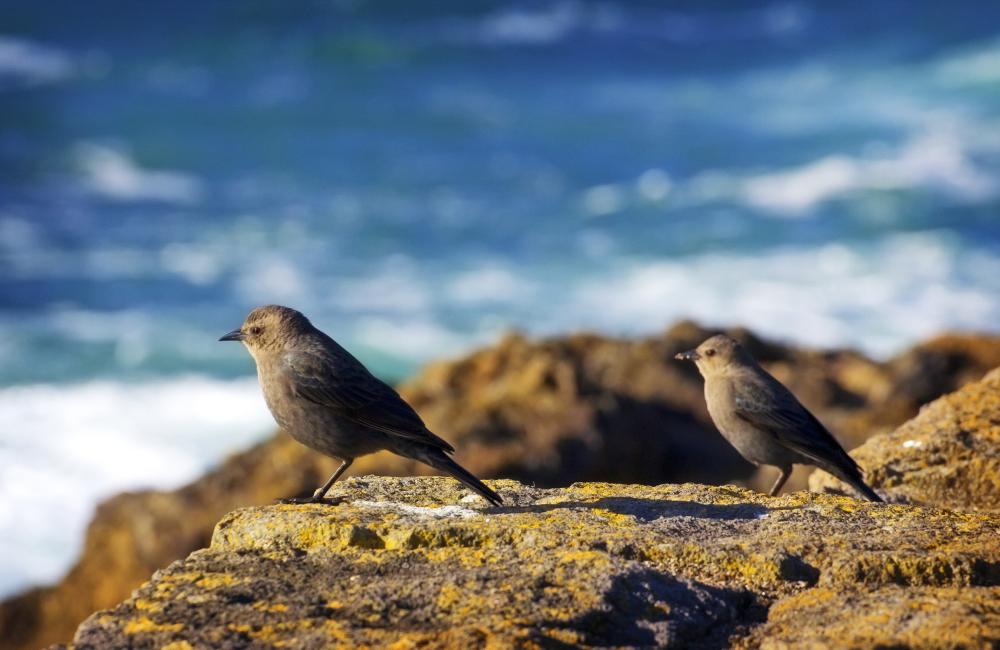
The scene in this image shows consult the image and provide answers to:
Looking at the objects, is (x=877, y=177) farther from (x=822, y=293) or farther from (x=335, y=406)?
(x=335, y=406)

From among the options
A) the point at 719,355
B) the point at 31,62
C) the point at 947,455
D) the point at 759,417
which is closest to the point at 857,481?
the point at 947,455

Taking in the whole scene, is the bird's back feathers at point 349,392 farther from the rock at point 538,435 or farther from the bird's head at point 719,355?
the rock at point 538,435

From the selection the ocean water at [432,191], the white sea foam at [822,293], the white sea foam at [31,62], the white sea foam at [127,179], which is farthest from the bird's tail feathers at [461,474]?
the white sea foam at [31,62]

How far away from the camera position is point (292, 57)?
42.4m

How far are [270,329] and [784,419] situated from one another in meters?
2.83

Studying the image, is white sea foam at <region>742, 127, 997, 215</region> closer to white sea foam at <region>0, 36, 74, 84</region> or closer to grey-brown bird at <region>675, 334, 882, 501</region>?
white sea foam at <region>0, 36, 74, 84</region>

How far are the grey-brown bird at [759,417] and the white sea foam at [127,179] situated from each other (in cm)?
2771

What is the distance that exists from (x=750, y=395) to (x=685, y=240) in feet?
74.9

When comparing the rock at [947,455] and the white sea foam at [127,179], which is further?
the white sea foam at [127,179]

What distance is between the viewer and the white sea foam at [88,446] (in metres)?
15.9

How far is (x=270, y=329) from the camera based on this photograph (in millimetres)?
6105

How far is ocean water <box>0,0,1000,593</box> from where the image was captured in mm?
22609

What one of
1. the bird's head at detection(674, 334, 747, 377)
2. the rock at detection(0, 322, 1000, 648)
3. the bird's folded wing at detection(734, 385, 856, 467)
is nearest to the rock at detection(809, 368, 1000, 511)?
the bird's folded wing at detection(734, 385, 856, 467)

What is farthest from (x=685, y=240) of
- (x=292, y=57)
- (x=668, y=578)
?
(x=668, y=578)
